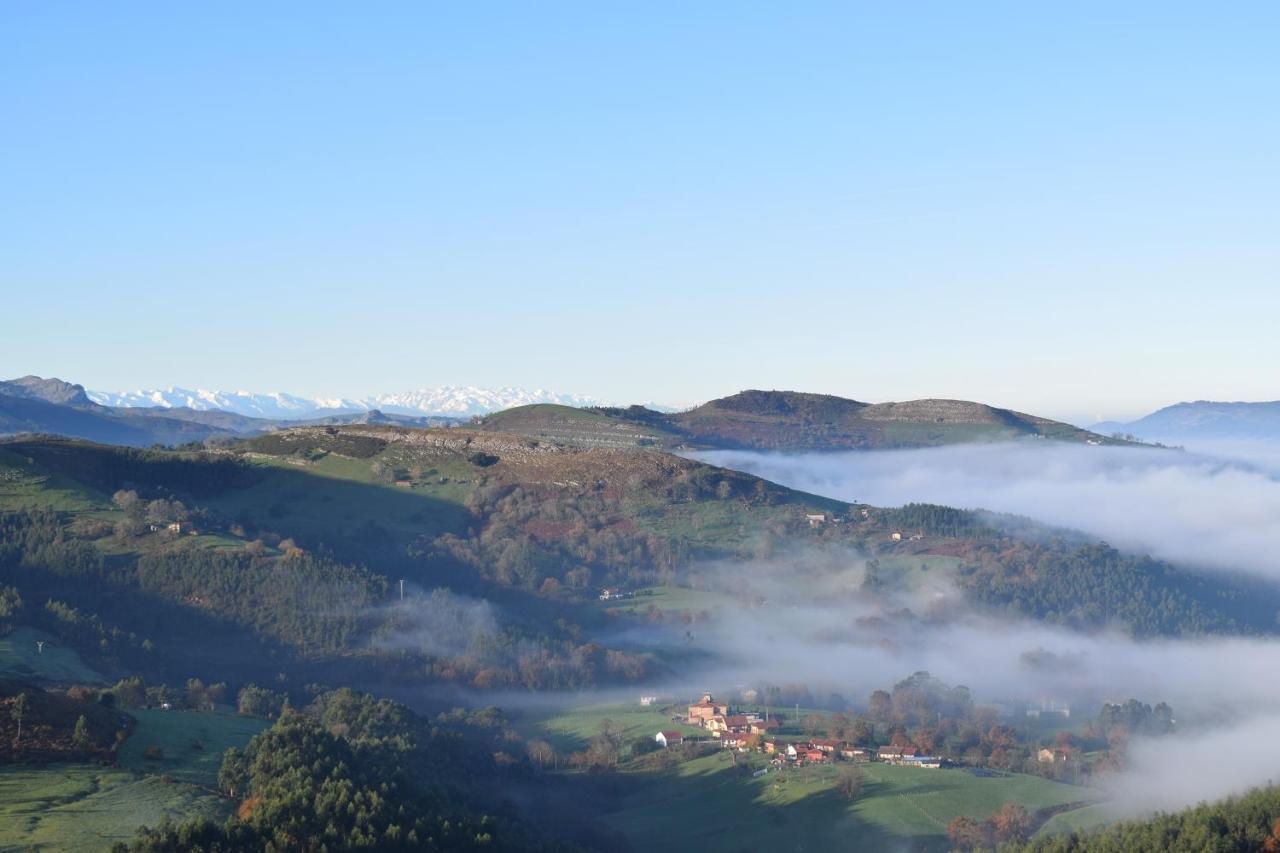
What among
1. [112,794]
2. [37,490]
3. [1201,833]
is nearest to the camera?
[112,794]

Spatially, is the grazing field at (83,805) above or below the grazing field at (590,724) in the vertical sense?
above

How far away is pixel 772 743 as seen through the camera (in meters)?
114

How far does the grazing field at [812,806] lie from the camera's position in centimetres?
9200

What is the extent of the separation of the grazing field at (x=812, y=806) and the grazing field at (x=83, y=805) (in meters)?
35.6

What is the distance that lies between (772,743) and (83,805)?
61.0 meters

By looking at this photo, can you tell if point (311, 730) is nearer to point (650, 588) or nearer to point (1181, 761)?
point (1181, 761)

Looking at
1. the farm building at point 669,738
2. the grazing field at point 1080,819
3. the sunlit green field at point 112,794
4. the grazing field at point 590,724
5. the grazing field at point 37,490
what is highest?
the grazing field at point 37,490

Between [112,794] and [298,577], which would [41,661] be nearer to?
[298,577]

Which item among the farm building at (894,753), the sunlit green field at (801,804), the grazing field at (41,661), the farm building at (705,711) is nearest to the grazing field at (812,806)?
the sunlit green field at (801,804)

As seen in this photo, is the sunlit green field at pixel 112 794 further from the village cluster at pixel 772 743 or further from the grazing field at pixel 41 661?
the village cluster at pixel 772 743

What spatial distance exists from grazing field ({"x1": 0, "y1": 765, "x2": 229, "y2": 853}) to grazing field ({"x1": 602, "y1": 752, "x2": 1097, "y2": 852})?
117ft

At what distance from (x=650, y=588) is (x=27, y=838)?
131557mm

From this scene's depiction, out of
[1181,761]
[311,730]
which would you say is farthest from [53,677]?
[1181,761]

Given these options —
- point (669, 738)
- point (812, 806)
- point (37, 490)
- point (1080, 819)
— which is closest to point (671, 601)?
point (669, 738)
